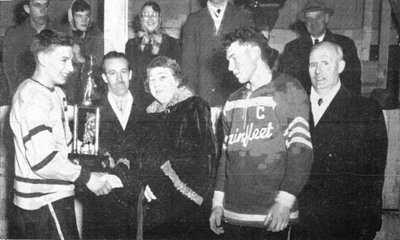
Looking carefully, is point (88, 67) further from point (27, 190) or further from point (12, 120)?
point (27, 190)

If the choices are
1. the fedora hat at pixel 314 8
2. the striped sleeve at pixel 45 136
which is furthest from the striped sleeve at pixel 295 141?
the striped sleeve at pixel 45 136

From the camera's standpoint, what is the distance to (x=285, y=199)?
164 cm

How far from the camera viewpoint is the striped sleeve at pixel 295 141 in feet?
5.35

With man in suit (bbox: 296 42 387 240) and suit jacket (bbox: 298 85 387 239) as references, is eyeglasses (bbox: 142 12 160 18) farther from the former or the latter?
suit jacket (bbox: 298 85 387 239)

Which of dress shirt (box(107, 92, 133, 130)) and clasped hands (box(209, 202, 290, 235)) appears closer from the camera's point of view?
clasped hands (box(209, 202, 290, 235))

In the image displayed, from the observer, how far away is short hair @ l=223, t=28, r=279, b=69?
1635mm

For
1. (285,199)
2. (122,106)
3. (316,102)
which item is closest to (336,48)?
(316,102)

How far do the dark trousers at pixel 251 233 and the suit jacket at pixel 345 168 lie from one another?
11 centimetres

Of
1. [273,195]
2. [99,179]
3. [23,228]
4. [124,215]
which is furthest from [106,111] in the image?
[273,195]

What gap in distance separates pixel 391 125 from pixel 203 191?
732 mm

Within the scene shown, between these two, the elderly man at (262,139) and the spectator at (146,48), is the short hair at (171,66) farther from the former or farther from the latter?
the elderly man at (262,139)

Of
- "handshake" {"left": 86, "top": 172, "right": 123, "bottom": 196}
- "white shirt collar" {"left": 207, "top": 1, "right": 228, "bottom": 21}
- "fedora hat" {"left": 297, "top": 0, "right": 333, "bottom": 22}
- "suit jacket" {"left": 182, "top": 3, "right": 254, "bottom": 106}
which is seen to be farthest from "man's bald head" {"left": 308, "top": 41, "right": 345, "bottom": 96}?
"handshake" {"left": 86, "top": 172, "right": 123, "bottom": 196}

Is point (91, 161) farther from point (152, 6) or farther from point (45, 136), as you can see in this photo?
point (152, 6)

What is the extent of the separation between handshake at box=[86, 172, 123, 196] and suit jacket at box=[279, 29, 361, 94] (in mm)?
758
